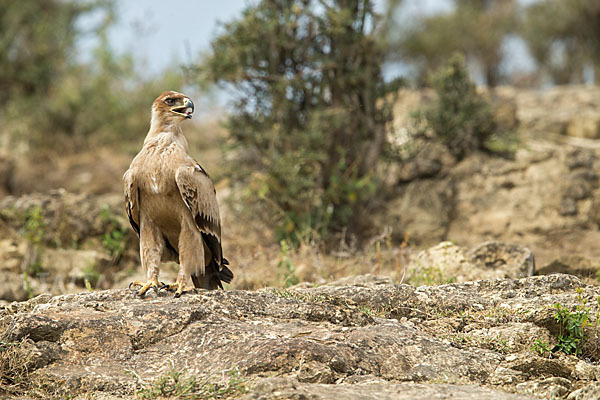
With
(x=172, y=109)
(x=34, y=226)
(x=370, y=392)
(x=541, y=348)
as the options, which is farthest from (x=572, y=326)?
(x=34, y=226)

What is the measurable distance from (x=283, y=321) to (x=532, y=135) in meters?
8.38

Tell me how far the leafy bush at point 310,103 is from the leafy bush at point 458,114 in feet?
2.88

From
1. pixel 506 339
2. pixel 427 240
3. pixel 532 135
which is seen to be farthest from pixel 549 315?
pixel 532 135

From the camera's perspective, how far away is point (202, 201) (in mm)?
5453

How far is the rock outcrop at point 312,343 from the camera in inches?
159

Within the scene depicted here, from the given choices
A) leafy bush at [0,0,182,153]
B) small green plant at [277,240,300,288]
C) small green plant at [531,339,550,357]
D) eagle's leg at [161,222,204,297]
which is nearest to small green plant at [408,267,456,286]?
small green plant at [277,240,300,288]

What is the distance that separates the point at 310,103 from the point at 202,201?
4.79 m

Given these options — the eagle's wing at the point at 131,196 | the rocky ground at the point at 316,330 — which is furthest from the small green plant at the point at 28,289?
the eagle's wing at the point at 131,196

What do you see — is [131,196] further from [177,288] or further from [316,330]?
[316,330]

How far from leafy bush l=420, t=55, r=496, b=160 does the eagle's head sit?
17.1 feet

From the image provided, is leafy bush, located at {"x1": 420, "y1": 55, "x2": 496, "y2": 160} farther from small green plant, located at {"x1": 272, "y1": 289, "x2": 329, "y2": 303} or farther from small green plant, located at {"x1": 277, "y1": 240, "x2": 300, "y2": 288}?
small green plant, located at {"x1": 272, "y1": 289, "x2": 329, "y2": 303}

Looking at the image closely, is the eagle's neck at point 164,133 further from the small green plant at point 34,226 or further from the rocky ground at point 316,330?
the small green plant at point 34,226

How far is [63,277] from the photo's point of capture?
26.5ft

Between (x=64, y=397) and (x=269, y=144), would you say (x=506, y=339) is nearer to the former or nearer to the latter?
(x=64, y=397)
